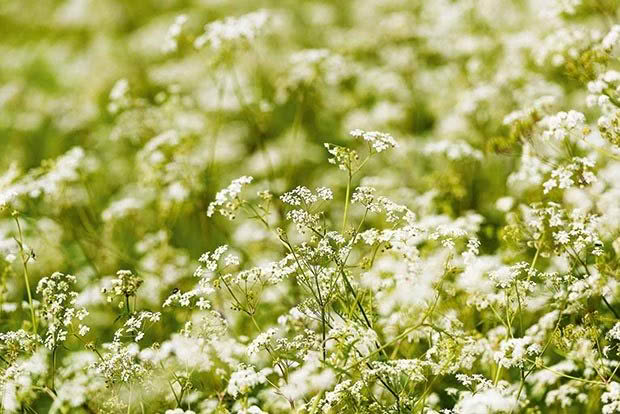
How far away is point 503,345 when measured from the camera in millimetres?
4320

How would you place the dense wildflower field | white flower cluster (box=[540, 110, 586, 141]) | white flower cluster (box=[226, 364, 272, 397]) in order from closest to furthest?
white flower cluster (box=[226, 364, 272, 397]) → the dense wildflower field → white flower cluster (box=[540, 110, 586, 141])

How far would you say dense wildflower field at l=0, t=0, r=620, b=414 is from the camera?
4348 millimetres

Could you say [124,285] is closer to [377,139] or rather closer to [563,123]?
[377,139]

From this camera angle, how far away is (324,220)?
165 inches

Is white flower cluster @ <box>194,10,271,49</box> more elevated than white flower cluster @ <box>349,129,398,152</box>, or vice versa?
white flower cluster @ <box>194,10,271,49</box>

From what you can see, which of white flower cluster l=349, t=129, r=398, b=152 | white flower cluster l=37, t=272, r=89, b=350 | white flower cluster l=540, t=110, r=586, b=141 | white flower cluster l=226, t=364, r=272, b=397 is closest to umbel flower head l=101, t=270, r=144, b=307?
white flower cluster l=37, t=272, r=89, b=350

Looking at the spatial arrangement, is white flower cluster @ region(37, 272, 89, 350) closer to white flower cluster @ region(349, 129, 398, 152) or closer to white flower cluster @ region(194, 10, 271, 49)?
white flower cluster @ region(349, 129, 398, 152)

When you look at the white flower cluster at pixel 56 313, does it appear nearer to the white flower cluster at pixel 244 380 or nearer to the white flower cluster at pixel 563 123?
the white flower cluster at pixel 244 380

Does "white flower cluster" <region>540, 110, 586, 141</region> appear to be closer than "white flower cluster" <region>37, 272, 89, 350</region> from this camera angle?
No

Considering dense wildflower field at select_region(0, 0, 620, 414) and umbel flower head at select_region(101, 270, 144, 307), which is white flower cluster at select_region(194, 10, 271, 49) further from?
umbel flower head at select_region(101, 270, 144, 307)

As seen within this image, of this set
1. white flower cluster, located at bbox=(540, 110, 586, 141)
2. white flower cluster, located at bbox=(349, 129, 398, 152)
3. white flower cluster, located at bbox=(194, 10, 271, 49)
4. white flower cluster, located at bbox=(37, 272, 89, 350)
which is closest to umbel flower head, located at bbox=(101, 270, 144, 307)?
white flower cluster, located at bbox=(37, 272, 89, 350)

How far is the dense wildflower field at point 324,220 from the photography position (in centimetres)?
435

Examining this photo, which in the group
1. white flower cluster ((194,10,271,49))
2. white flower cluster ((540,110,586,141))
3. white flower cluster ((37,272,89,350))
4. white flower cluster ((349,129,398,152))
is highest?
white flower cluster ((194,10,271,49))

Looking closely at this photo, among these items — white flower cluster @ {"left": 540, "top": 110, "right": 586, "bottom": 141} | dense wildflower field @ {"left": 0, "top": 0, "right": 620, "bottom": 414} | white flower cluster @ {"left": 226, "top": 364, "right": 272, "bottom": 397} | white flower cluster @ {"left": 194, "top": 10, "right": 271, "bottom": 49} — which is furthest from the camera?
white flower cluster @ {"left": 194, "top": 10, "right": 271, "bottom": 49}
